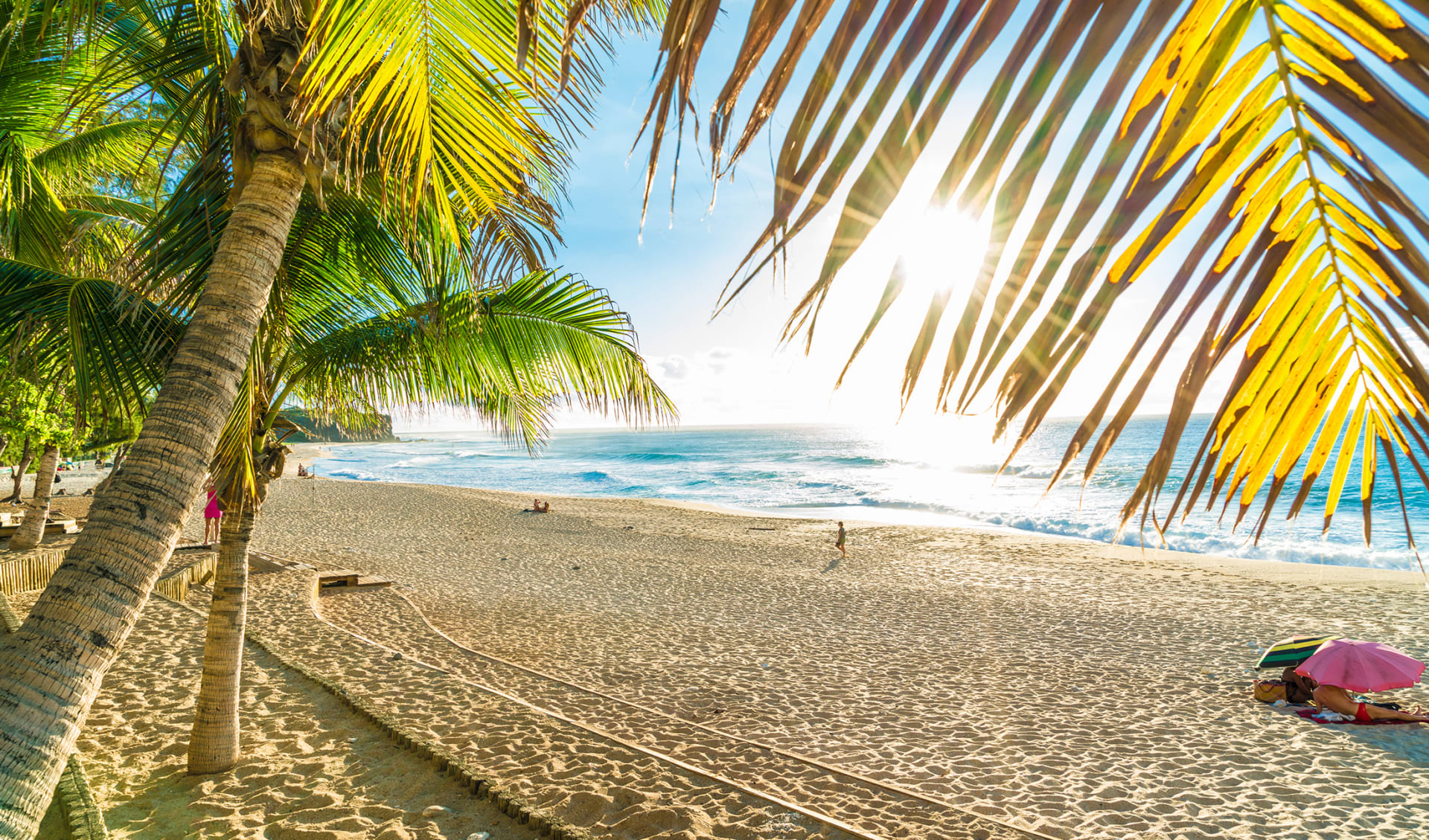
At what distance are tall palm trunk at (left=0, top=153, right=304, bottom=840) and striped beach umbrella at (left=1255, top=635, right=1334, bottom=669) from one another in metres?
9.89

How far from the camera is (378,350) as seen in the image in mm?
4344

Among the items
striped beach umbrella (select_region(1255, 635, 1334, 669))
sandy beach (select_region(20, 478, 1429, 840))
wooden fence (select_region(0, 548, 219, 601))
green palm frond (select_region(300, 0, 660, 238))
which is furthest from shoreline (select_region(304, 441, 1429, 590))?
wooden fence (select_region(0, 548, 219, 601))

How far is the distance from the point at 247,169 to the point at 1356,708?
10.1 meters

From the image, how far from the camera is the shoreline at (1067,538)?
1460 cm

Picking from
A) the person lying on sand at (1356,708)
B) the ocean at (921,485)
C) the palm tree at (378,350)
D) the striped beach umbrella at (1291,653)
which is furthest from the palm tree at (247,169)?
the striped beach umbrella at (1291,653)

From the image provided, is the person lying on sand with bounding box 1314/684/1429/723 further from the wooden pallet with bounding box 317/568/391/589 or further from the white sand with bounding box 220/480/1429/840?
the wooden pallet with bounding box 317/568/391/589

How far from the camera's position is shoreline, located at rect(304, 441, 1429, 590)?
14.6 m

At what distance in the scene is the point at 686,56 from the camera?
0.67 meters

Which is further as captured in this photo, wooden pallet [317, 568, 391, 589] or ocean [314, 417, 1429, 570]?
ocean [314, 417, 1429, 570]

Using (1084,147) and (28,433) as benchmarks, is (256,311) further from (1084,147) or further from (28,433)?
(28,433)

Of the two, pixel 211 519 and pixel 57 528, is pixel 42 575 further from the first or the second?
pixel 57 528

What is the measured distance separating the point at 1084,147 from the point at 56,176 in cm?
851

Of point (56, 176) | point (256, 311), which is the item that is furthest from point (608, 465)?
point (256, 311)

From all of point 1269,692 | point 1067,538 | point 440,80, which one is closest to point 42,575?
point 440,80
